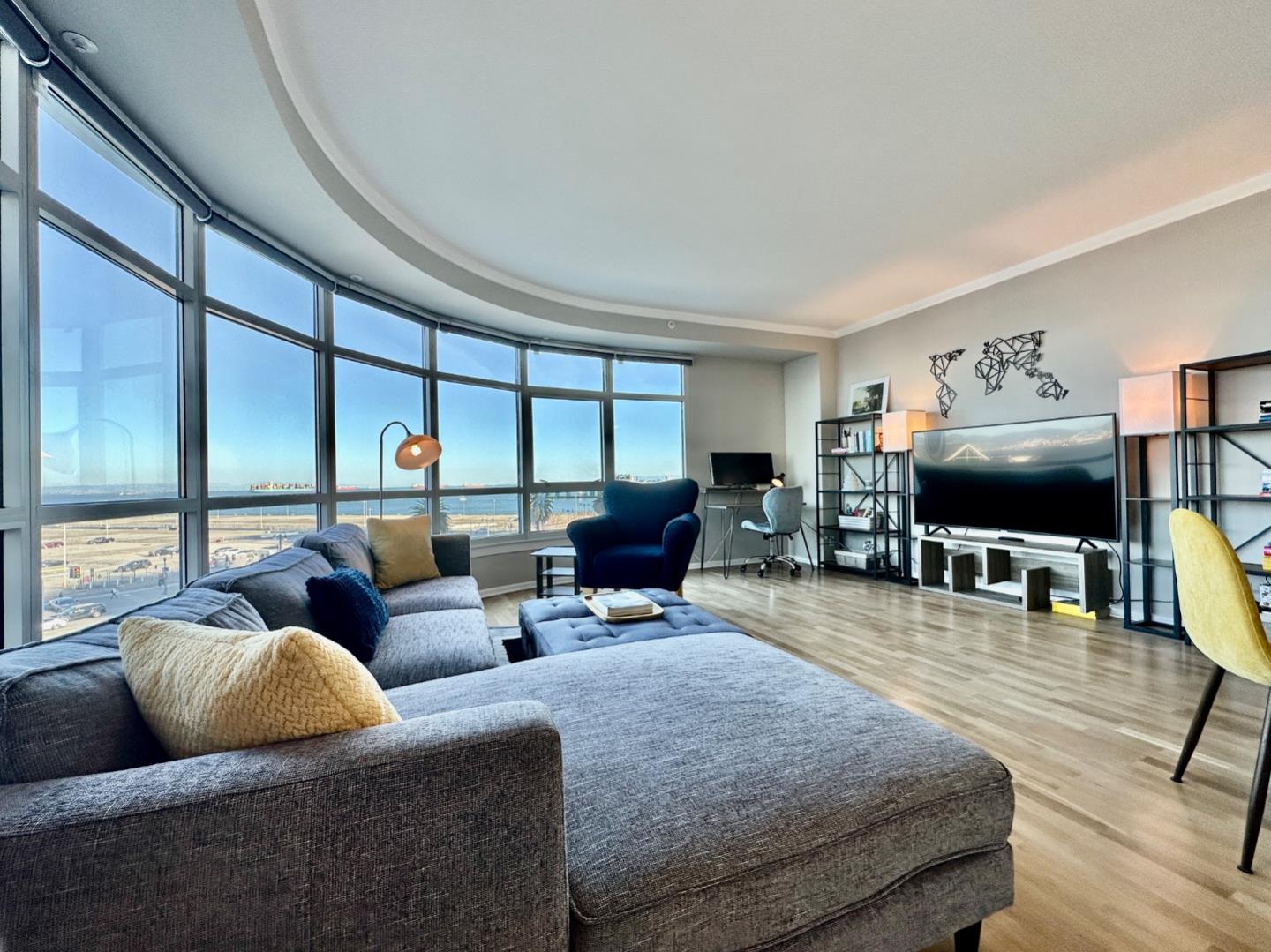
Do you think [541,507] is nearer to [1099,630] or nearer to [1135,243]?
[1099,630]

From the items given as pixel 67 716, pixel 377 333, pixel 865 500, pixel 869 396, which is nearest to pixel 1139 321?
pixel 869 396

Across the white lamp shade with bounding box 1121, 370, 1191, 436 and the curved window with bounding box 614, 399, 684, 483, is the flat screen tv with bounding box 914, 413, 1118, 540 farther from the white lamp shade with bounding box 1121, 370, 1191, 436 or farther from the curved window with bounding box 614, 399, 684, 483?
the curved window with bounding box 614, 399, 684, 483

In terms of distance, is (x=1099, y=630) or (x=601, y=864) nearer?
(x=601, y=864)

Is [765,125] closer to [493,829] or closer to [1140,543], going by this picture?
[493,829]

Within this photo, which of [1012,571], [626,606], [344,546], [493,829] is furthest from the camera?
[1012,571]

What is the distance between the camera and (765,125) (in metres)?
2.53

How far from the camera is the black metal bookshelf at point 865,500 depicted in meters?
5.30

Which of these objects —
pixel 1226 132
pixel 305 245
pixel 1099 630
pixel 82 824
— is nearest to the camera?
pixel 82 824

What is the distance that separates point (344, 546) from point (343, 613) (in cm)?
97

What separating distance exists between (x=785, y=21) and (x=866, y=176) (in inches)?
49.4

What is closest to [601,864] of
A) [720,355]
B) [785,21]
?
[785,21]

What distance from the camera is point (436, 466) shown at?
4.73 metres

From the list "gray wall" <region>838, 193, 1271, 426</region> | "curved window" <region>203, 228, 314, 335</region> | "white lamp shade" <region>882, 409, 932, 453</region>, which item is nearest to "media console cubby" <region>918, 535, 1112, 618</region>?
"white lamp shade" <region>882, 409, 932, 453</region>

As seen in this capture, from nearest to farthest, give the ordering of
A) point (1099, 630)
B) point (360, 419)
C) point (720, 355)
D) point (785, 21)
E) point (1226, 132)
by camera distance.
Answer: point (785, 21)
point (1226, 132)
point (1099, 630)
point (360, 419)
point (720, 355)
